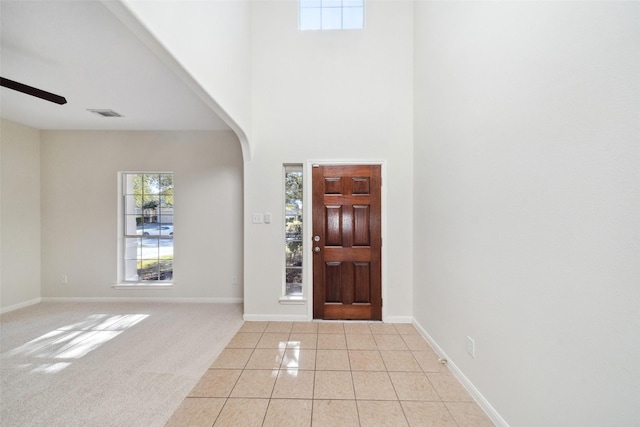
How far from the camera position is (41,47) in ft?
6.75

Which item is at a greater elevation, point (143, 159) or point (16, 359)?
point (143, 159)

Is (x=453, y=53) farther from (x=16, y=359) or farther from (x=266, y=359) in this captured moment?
(x=16, y=359)

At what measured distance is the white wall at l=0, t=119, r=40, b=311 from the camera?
12.2ft

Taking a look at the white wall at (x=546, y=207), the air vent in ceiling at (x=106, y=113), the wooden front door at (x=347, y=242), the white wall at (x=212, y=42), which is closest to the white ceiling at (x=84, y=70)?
the air vent in ceiling at (x=106, y=113)

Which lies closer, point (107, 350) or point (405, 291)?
point (107, 350)

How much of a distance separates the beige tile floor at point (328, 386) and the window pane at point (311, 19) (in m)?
3.88

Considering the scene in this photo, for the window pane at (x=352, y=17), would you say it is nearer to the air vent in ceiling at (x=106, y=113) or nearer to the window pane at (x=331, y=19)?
the window pane at (x=331, y=19)

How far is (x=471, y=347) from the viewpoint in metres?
1.97

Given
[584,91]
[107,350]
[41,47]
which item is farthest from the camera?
[107,350]

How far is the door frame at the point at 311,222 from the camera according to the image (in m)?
3.31

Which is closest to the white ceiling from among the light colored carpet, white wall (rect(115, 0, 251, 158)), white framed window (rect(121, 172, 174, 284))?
white wall (rect(115, 0, 251, 158))

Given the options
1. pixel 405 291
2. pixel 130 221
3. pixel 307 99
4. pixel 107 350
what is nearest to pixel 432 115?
pixel 307 99

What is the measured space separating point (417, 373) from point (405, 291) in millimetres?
1175

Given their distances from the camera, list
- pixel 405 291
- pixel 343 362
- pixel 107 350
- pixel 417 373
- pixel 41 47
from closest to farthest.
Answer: pixel 41 47
pixel 417 373
pixel 343 362
pixel 107 350
pixel 405 291
